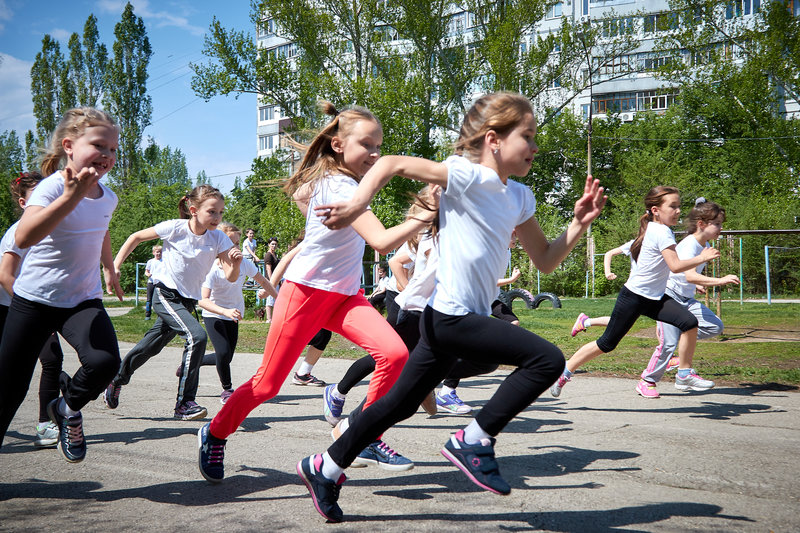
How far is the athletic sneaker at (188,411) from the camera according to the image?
234 inches

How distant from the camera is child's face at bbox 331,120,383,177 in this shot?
401 centimetres

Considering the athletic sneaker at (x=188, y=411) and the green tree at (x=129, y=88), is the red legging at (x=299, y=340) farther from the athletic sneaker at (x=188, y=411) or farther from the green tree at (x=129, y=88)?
the green tree at (x=129, y=88)

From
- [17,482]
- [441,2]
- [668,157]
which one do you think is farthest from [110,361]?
[668,157]

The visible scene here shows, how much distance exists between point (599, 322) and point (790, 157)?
34646 millimetres

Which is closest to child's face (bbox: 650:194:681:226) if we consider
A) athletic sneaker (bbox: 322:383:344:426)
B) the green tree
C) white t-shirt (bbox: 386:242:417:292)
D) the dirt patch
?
white t-shirt (bbox: 386:242:417:292)

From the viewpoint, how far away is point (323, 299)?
3.81m

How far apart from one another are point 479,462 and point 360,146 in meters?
1.94

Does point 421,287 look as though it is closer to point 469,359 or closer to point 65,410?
point 469,359

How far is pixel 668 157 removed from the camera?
44.5 meters

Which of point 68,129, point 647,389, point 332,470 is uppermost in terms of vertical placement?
point 68,129

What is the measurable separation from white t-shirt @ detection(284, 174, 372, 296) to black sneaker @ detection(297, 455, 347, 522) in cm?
97

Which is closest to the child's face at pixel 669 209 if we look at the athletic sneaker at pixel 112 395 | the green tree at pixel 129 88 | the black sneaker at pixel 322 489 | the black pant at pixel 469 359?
the black pant at pixel 469 359

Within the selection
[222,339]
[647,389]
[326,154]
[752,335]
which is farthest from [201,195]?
[752,335]

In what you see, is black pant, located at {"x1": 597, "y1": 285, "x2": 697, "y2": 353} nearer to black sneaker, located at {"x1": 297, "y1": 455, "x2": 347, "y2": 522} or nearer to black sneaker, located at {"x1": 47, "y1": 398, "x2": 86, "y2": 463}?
black sneaker, located at {"x1": 297, "y1": 455, "x2": 347, "y2": 522}
